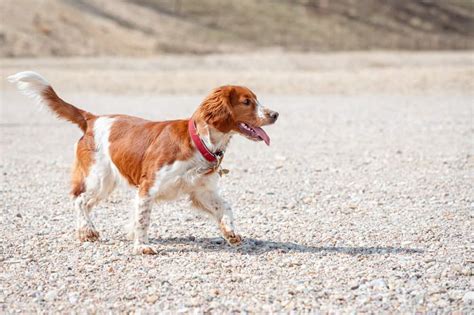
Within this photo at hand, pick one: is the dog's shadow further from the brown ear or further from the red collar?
the brown ear

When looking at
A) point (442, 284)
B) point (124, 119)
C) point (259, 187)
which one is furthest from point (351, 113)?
point (442, 284)

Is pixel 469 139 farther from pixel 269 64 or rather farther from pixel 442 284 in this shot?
pixel 269 64

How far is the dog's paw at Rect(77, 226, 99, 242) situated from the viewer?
769 centimetres

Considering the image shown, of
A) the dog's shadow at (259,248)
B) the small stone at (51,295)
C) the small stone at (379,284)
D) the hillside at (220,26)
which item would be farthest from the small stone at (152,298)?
the hillside at (220,26)

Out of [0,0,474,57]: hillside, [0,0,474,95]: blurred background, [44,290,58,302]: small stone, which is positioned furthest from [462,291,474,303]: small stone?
[0,0,474,57]: hillside

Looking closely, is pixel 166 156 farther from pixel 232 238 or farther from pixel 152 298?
pixel 152 298

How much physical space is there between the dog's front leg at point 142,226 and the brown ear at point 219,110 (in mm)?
879

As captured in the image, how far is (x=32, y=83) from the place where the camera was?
802 centimetres

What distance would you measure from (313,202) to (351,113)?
9895mm

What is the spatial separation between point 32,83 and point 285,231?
9.48 ft

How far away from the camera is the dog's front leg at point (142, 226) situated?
7195 millimetres

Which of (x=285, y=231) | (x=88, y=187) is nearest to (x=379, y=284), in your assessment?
(x=285, y=231)

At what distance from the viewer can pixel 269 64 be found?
35000 mm

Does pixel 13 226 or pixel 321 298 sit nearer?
pixel 321 298
